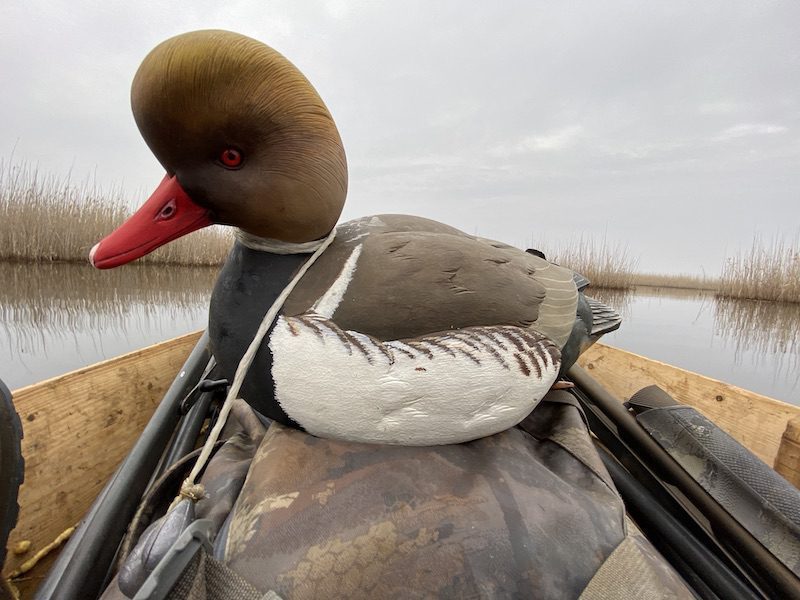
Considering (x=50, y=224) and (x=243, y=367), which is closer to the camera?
(x=243, y=367)

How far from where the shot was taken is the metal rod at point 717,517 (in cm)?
70

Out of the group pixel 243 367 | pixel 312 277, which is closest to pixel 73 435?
pixel 243 367

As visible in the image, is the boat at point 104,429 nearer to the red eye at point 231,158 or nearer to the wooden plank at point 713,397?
the wooden plank at point 713,397

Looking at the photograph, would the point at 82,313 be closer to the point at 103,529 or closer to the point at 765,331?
the point at 103,529

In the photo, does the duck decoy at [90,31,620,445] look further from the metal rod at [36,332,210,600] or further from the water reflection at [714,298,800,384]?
the water reflection at [714,298,800,384]

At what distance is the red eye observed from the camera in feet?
2.04

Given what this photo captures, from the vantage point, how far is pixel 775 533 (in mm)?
733

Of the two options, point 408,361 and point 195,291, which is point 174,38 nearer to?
point 408,361

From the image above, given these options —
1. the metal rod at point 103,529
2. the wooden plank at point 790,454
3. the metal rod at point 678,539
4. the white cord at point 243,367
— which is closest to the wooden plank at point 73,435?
the metal rod at point 103,529

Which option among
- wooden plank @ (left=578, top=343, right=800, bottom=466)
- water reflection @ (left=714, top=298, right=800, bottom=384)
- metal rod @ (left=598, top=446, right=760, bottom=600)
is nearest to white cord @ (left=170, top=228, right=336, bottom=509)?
metal rod @ (left=598, top=446, right=760, bottom=600)

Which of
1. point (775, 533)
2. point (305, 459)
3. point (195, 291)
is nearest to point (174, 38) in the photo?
point (305, 459)

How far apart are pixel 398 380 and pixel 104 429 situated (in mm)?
1080

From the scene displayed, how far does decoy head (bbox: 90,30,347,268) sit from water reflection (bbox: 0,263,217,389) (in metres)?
1.67

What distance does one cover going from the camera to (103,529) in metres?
0.74
